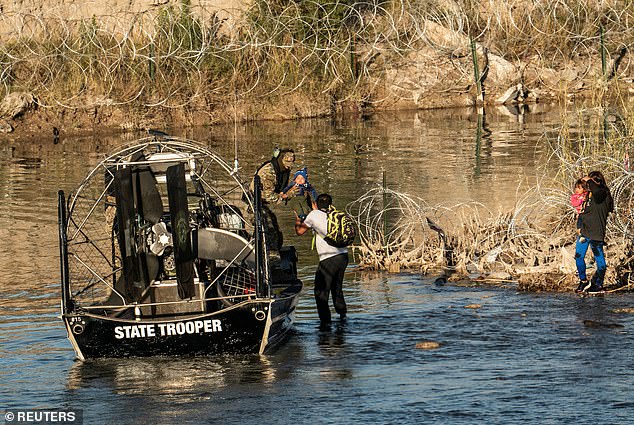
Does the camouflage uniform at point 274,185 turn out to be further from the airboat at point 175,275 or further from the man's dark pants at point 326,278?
the man's dark pants at point 326,278

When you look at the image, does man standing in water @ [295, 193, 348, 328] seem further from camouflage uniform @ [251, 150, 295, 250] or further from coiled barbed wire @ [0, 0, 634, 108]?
coiled barbed wire @ [0, 0, 634, 108]

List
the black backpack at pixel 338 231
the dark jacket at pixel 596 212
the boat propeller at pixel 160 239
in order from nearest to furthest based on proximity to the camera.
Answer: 1. the boat propeller at pixel 160 239
2. the black backpack at pixel 338 231
3. the dark jacket at pixel 596 212

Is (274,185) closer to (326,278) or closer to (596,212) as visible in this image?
(326,278)

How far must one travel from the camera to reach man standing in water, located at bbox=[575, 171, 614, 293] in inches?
608

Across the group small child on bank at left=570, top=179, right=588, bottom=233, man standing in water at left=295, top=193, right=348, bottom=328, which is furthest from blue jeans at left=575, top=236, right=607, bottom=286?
man standing in water at left=295, top=193, right=348, bottom=328

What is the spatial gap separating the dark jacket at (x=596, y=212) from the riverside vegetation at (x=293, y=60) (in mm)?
Result: 20159

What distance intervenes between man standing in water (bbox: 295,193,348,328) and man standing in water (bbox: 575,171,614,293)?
299 cm

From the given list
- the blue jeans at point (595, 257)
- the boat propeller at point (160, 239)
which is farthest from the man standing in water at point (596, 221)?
the boat propeller at point (160, 239)

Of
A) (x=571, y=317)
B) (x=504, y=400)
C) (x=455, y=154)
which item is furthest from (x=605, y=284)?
(x=455, y=154)

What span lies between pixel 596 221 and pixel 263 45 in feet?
83.5

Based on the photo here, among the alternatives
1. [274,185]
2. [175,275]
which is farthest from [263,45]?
[175,275]

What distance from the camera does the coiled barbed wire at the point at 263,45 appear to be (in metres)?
38.6

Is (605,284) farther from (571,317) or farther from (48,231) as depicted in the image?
(48,231)

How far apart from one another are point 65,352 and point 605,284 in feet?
22.0
